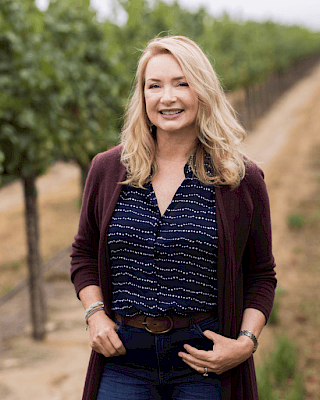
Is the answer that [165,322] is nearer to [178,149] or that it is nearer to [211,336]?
[211,336]

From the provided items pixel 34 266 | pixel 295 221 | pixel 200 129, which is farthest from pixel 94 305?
pixel 295 221

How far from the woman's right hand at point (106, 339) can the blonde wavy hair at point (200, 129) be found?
1.91 ft

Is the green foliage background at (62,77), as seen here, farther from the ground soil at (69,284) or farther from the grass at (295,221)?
the grass at (295,221)

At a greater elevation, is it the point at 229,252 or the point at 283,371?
the point at 229,252

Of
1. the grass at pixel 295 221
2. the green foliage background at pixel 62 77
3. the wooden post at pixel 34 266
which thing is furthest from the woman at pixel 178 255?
the grass at pixel 295 221

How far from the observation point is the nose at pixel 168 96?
5.80 ft

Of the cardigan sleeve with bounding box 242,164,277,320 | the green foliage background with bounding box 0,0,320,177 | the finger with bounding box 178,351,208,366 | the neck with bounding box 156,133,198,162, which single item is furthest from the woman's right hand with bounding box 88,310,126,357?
the green foliage background with bounding box 0,0,320,177

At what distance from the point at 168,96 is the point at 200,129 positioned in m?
0.21

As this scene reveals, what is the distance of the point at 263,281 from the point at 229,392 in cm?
46

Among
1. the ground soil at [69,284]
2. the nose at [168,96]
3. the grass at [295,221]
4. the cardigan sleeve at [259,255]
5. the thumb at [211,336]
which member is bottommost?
the ground soil at [69,284]

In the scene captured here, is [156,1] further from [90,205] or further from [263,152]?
[90,205]

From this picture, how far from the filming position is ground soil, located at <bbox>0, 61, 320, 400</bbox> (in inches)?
211

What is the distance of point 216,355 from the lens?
171cm

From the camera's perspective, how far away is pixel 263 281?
1.87 metres
